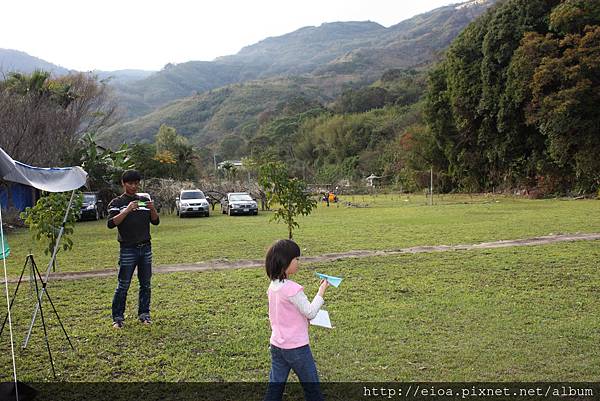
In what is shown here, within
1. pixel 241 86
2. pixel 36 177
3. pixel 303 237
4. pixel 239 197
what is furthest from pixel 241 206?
pixel 241 86

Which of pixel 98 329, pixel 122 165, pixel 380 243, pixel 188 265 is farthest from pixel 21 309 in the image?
pixel 122 165

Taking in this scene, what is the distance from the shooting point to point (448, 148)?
130ft

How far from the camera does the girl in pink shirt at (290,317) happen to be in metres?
3.38

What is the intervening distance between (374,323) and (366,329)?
25 cm

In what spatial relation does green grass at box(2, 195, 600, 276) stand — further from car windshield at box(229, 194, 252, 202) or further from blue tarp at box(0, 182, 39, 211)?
car windshield at box(229, 194, 252, 202)

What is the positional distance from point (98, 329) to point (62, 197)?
3.76 metres

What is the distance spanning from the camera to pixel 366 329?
5.85m

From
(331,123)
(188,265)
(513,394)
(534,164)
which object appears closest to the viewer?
(513,394)

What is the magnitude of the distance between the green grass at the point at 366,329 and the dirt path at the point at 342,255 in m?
0.91

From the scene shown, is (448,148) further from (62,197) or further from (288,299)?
(288,299)

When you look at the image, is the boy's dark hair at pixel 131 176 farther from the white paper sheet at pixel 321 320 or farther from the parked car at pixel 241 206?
the parked car at pixel 241 206

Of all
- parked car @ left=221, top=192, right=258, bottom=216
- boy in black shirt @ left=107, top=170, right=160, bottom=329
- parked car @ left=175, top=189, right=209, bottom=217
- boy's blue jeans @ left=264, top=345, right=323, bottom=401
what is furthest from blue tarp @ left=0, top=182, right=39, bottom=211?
boy's blue jeans @ left=264, top=345, right=323, bottom=401

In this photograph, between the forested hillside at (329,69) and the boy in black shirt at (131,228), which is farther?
the forested hillside at (329,69)

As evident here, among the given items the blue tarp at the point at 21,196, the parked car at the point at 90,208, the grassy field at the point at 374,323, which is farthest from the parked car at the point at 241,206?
the grassy field at the point at 374,323
